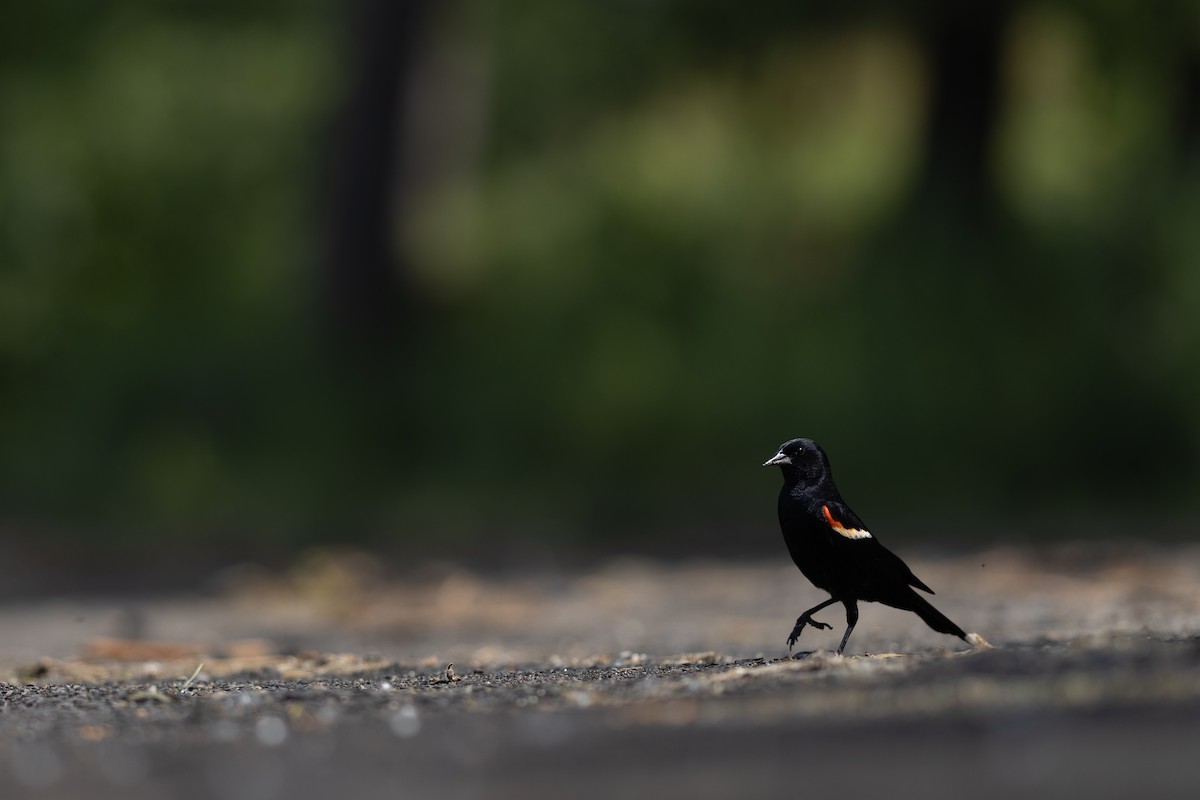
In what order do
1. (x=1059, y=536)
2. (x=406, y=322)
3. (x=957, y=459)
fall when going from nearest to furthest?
1. (x=1059, y=536)
2. (x=957, y=459)
3. (x=406, y=322)

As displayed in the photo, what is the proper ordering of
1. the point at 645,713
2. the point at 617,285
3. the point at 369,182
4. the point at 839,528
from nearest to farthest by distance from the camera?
the point at 645,713 → the point at 839,528 → the point at 369,182 → the point at 617,285

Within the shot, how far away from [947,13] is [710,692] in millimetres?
12853

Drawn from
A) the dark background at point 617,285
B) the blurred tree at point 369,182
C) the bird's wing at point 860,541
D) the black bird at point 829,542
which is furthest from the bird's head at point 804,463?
the blurred tree at point 369,182

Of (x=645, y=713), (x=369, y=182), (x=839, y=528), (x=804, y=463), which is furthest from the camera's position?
(x=369, y=182)

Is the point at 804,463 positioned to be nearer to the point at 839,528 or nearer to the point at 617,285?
the point at 839,528

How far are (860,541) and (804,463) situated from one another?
0.29 m

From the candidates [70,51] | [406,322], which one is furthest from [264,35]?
[406,322]

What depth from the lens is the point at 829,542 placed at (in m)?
5.30

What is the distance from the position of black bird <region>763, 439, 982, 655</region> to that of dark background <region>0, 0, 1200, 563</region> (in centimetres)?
709

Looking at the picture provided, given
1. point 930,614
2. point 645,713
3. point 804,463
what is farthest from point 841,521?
point 645,713

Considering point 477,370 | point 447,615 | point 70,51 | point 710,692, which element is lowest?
point 710,692

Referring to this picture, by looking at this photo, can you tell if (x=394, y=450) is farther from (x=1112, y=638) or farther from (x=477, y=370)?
(x=1112, y=638)

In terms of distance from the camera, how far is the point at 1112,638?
5.64m

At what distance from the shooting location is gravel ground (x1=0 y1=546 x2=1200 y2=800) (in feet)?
12.8
